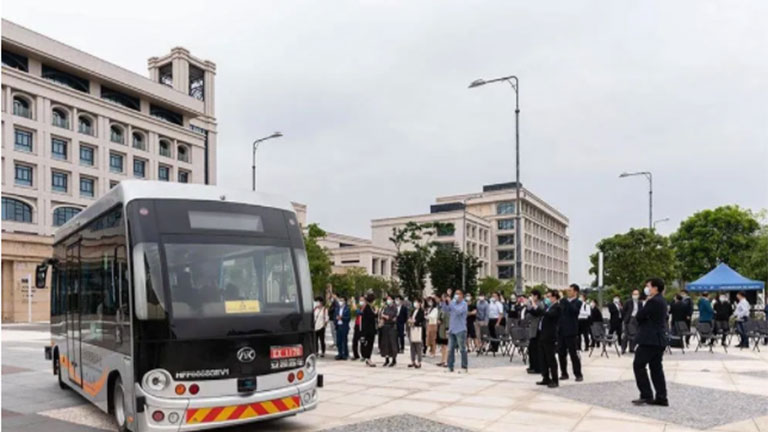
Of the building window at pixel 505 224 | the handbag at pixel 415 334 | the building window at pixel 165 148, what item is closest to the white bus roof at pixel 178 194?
the handbag at pixel 415 334

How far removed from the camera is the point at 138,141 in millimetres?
69125

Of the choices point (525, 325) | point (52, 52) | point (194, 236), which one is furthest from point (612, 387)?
point (52, 52)

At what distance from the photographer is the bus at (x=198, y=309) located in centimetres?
694

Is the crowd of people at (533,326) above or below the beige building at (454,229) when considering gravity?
below

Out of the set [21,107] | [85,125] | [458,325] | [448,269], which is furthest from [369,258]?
[458,325]

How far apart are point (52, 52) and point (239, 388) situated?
6169 centimetres

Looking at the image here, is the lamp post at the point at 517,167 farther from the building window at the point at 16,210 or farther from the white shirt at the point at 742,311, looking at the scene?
the building window at the point at 16,210

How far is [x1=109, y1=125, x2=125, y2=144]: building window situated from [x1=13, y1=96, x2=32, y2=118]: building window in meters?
9.50

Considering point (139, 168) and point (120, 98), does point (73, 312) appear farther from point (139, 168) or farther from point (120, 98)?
point (120, 98)

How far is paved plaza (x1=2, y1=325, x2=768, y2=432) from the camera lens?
8.58 m

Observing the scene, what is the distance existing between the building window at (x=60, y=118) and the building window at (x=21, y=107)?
8.38ft

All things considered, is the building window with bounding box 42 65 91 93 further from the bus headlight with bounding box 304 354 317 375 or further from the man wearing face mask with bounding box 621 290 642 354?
the bus headlight with bounding box 304 354 317 375

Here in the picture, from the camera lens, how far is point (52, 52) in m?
58.7

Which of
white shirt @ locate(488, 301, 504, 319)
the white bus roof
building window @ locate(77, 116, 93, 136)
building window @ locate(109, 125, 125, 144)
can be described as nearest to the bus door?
the white bus roof
